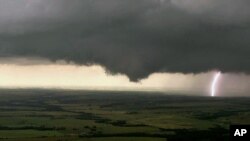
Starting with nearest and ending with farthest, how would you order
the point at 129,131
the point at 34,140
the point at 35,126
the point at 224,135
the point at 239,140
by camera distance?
the point at 239,140 < the point at 34,140 < the point at 224,135 < the point at 129,131 < the point at 35,126

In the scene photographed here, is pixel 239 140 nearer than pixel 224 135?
Yes

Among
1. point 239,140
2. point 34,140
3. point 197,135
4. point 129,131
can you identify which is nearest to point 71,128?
point 129,131

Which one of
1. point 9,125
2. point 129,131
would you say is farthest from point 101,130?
point 9,125

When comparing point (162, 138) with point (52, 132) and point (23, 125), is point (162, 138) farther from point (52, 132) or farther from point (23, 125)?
point (23, 125)

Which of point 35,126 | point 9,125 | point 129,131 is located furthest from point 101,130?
point 9,125

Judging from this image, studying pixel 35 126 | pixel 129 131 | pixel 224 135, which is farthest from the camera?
pixel 35 126

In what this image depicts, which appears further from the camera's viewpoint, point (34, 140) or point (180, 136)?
point (180, 136)

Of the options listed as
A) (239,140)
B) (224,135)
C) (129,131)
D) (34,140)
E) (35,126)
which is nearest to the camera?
(239,140)

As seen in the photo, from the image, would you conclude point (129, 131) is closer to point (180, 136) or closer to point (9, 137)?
point (180, 136)
